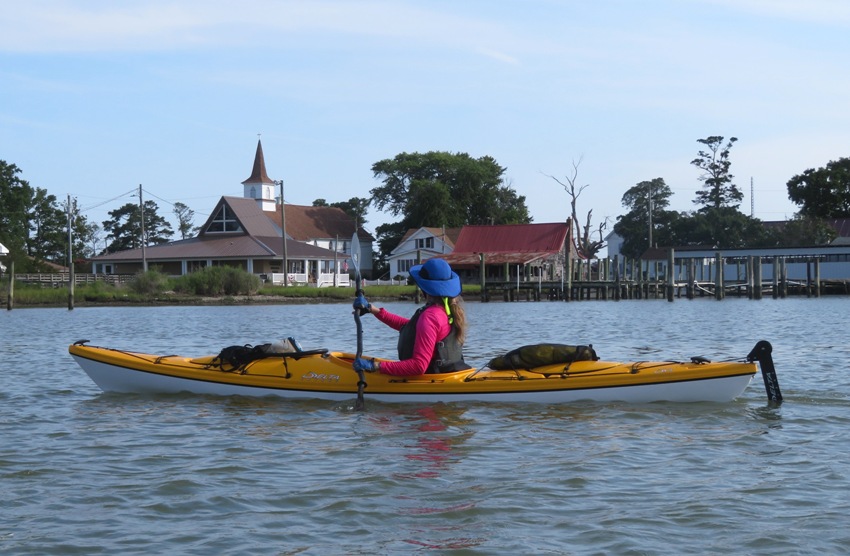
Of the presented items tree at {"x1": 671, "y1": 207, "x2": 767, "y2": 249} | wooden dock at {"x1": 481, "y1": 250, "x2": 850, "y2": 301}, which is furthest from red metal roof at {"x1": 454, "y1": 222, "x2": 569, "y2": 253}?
tree at {"x1": 671, "y1": 207, "x2": 767, "y2": 249}

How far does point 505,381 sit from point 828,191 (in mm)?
69504

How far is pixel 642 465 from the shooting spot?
7484mm

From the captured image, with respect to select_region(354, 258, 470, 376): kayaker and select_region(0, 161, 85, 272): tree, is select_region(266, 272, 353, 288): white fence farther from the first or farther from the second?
select_region(354, 258, 470, 376): kayaker

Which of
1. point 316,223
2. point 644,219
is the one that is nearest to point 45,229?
point 316,223

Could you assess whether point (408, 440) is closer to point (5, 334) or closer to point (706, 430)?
point (706, 430)

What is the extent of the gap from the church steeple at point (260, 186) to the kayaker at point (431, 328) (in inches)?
2649

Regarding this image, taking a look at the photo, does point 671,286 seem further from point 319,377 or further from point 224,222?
point 224,222

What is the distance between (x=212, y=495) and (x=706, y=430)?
4616 millimetres

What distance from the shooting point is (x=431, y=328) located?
30.7 ft

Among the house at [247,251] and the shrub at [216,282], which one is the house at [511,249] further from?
the shrub at [216,282]

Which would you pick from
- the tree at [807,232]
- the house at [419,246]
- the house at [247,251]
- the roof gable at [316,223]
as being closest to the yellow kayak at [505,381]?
the house at [247,251]

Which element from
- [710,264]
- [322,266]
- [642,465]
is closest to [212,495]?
[642,465]

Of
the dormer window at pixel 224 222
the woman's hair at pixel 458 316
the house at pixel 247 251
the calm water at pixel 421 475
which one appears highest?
the dormer window at pixel 224 222

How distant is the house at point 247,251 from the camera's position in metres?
59.2
